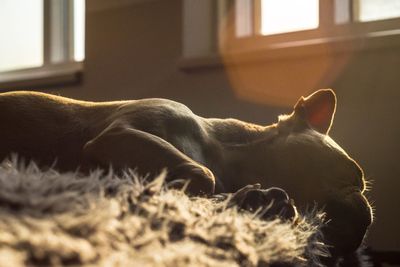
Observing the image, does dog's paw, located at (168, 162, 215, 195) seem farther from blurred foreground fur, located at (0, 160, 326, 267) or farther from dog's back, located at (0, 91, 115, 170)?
dog's back, located at (0, 91, 115, 170)

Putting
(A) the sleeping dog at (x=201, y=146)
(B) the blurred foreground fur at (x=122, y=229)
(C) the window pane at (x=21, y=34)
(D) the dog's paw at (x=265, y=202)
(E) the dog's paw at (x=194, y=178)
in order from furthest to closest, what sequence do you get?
(C) the window pane at (x=21, y=34), (A) the sleeping dog at (x=201, y=146), (E) the dog's paw at (x=194, y=178), (D) the dog's paw at (x=265, y=202), (B) the blurred foreground fur at (x=122, y=229)

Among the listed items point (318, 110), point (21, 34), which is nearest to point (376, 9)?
point (318, 110)

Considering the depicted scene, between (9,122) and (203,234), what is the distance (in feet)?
2.79

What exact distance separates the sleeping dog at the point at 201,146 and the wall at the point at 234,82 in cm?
60

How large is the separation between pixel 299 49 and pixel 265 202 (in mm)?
1254

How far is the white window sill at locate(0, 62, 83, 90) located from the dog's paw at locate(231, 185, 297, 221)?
186 centimetres

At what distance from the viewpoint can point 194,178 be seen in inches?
38.0

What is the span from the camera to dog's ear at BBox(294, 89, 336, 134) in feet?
4.41

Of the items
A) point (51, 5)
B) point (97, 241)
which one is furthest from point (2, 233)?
point (51, 5)

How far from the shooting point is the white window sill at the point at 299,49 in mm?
1889

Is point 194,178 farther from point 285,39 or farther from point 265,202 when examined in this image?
point 285,39

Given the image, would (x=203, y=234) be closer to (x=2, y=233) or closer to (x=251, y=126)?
(x=2, y=233)

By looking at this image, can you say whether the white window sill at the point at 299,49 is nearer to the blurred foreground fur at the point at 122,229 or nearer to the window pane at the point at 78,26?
the window pane at the point at 78,26

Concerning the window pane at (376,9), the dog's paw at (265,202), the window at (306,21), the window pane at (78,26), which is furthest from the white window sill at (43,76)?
the dog's paw at (265,202)
